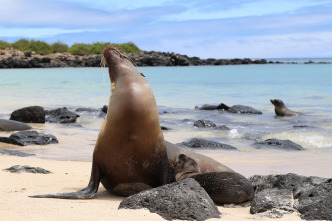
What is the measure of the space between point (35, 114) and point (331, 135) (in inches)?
298

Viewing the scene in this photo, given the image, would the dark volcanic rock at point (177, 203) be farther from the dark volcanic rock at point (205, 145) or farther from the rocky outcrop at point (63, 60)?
the rocky outcrop at point (63, 60)

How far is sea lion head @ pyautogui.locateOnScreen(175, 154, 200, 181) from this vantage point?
4.52 meters

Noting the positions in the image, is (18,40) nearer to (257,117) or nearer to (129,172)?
(257,117)

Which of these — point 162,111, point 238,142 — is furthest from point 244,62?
point 238,142

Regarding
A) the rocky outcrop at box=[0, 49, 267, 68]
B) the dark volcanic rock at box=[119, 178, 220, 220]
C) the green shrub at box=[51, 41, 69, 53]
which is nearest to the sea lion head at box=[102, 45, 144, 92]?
the dark volcanic rock at box=[119, 178, 220, 220]

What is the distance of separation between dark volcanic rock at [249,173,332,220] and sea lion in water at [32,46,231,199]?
3.13ft

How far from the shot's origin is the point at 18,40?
3049 inches

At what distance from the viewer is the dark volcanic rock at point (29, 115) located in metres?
12.7

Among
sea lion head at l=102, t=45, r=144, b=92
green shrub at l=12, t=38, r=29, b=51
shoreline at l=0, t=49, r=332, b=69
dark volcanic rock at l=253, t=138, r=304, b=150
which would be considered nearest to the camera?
sea lion head at l=102, t=45, r=144, b=92

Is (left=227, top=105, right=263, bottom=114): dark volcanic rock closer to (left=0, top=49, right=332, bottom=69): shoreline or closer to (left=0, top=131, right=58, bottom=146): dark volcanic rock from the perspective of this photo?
(left=0, top=131, right=58, bottom=146): dark volcanic rock

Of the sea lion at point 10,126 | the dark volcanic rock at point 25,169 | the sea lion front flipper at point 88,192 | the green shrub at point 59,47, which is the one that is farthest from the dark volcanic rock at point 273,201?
the green shrub at point 59,47

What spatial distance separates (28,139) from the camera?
870 cm

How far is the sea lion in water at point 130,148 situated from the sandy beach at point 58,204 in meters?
0.17

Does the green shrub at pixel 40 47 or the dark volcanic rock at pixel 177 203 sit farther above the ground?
the green shrub at pixel 40 47
